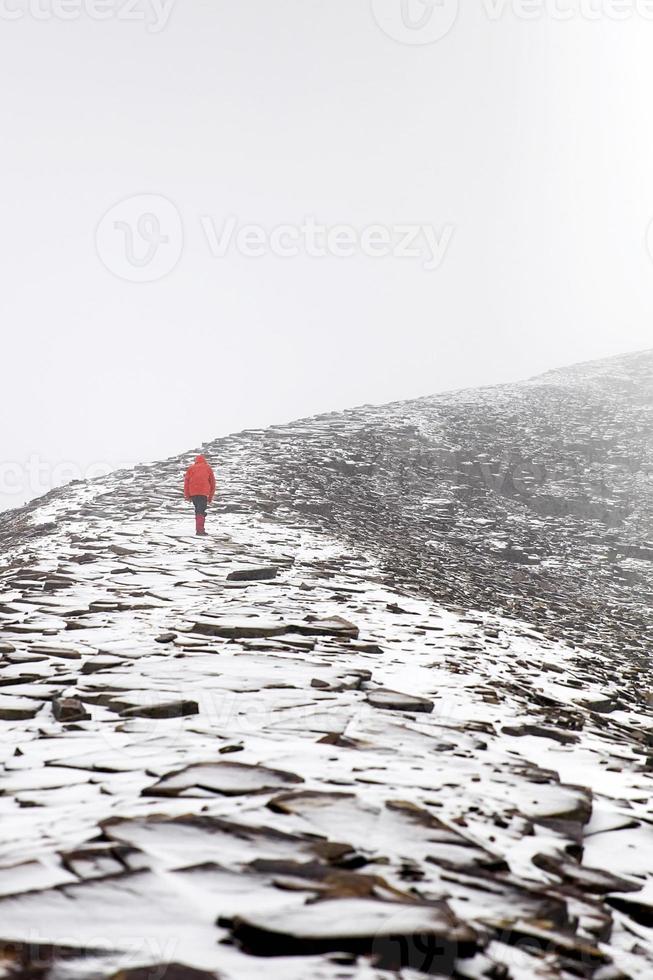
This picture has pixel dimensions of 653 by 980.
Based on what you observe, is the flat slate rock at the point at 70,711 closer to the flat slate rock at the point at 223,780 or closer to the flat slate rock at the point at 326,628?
the flat slate rock at the point at 223,780

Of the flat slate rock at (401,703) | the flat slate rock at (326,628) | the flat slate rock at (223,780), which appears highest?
the flat slate rock at (223,780)

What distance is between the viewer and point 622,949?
3.19m

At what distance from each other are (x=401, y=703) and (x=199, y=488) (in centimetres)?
977

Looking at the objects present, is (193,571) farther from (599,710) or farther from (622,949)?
(622,949)

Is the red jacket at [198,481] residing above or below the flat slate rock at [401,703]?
above

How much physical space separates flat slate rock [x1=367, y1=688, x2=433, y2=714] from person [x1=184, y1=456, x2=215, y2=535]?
925 centimetres

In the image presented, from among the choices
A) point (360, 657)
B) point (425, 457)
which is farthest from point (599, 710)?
point (425, 457)

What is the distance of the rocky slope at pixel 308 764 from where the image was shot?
287 cm

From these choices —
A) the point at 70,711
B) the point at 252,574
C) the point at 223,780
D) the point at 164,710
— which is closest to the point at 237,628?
the point at 164,710

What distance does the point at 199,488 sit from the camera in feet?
50.3

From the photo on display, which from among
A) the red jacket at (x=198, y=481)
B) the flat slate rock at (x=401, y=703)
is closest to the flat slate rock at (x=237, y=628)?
the flat slate rock at (x=401, y=703)

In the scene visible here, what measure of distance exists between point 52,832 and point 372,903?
1.81 metres

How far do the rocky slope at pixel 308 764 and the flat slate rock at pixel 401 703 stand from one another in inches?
0.9

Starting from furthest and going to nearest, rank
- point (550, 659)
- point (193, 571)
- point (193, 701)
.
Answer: point (193, 571) → point (550, 659) → point (193, 701)
